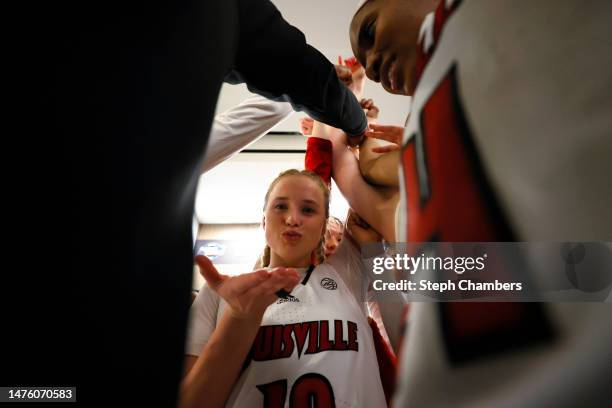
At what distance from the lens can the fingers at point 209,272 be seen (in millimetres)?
499

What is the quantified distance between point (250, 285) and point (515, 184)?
0.38 m

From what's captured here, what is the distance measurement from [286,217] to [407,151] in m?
0.61

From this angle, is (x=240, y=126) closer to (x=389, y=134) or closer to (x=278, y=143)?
(x=389, y=134)

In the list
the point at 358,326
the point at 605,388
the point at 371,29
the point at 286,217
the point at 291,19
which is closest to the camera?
the point at 605,388

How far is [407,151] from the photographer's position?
0.93 feet

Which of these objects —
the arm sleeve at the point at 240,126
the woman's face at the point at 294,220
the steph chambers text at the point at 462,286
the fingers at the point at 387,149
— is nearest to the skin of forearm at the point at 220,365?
the woman's face at the point at 294,220

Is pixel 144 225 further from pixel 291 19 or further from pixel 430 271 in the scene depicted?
pixel 291 19

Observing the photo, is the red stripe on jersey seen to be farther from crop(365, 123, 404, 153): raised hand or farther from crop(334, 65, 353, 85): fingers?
crop(334, 65, 353, 85): fingers

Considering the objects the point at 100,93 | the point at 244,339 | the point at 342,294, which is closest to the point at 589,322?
the point at 100,93

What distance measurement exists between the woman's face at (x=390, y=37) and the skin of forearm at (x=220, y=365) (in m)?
0.45

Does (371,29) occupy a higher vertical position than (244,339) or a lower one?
higher

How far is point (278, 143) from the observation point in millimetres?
2439
